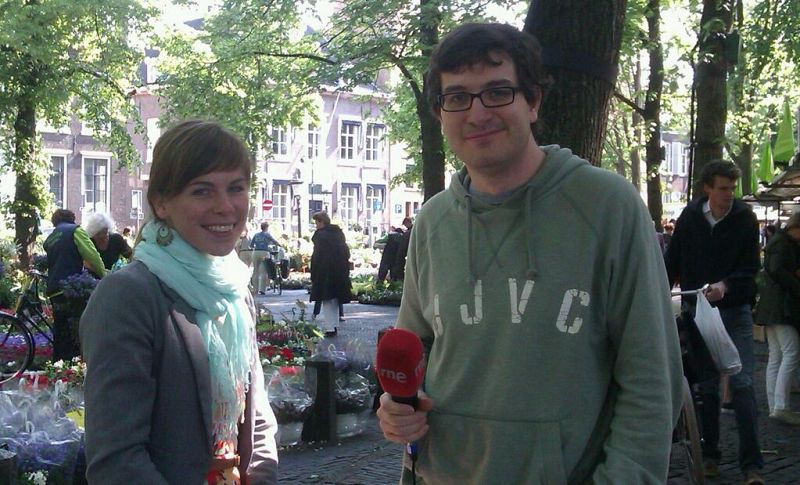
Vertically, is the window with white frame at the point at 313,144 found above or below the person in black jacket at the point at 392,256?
above

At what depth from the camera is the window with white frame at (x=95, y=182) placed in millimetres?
53094

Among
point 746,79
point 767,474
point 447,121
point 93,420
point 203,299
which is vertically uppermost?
point 746,79

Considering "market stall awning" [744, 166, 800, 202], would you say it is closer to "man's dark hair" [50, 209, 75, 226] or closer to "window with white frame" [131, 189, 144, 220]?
"man's dark hair" [50, 209, 75, 226]

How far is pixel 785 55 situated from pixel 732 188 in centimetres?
1191

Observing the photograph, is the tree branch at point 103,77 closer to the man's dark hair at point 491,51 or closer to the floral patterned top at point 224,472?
the floral patterned top at point 224,472

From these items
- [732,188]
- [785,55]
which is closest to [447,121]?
[732,188]

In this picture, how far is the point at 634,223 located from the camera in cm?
218

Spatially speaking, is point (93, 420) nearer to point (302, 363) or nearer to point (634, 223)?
point (634, 223)

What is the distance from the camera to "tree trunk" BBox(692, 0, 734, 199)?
43.1 ft

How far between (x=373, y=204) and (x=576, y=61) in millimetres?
59637

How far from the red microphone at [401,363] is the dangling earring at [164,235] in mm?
A: 594

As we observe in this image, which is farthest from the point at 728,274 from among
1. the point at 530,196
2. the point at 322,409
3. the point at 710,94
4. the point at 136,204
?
the point at 136,204

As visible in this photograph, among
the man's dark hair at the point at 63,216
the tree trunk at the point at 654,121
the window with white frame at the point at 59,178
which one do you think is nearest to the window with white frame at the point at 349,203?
the window with white frame at the point at 59,178

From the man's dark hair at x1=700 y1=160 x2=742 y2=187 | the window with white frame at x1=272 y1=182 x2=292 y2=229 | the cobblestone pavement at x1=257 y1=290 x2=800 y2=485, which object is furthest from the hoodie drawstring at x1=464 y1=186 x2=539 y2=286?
the window with white frame at x1=272 y1=182 x2=292 y2=229
